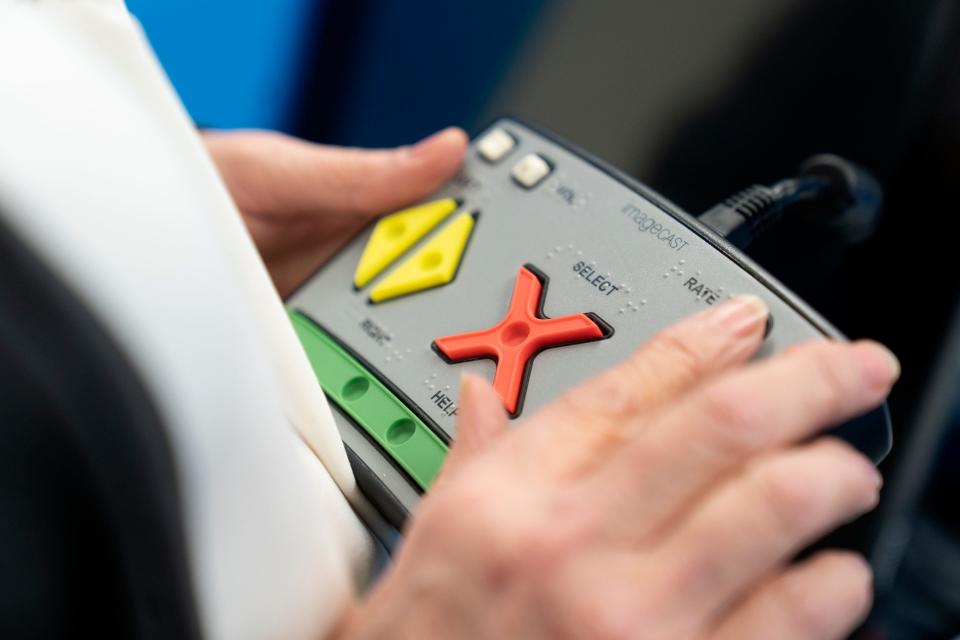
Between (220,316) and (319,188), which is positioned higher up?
(220,316)

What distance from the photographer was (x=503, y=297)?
0.46m

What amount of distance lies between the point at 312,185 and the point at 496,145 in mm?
140

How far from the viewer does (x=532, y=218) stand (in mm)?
476

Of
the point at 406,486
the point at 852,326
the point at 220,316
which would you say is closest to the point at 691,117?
the point at 852,326

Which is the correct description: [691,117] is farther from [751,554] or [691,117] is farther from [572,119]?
[751,554]

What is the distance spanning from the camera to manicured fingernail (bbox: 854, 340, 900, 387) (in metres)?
0.32

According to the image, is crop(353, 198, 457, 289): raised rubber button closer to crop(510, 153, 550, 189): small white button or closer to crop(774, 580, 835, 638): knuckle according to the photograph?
crop(510, 153, 550, 189): small white button

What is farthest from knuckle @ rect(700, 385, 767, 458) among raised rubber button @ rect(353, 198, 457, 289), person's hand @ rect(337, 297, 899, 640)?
raised rubber button @ rect(353, 198, 457, 289)

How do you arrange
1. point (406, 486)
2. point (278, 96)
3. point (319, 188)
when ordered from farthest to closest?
1. point (278, 96)
2. point (319, 188)
3. point (406, 486)

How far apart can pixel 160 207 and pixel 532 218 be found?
9.8 inches

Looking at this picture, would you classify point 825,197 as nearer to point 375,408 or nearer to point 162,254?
point 375,408

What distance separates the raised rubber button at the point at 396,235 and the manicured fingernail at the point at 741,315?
0.19 meters

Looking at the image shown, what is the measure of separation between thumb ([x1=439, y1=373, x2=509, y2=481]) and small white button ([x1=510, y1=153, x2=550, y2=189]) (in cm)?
16

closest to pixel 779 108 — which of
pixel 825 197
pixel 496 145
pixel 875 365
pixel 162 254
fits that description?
pixel 825 197
